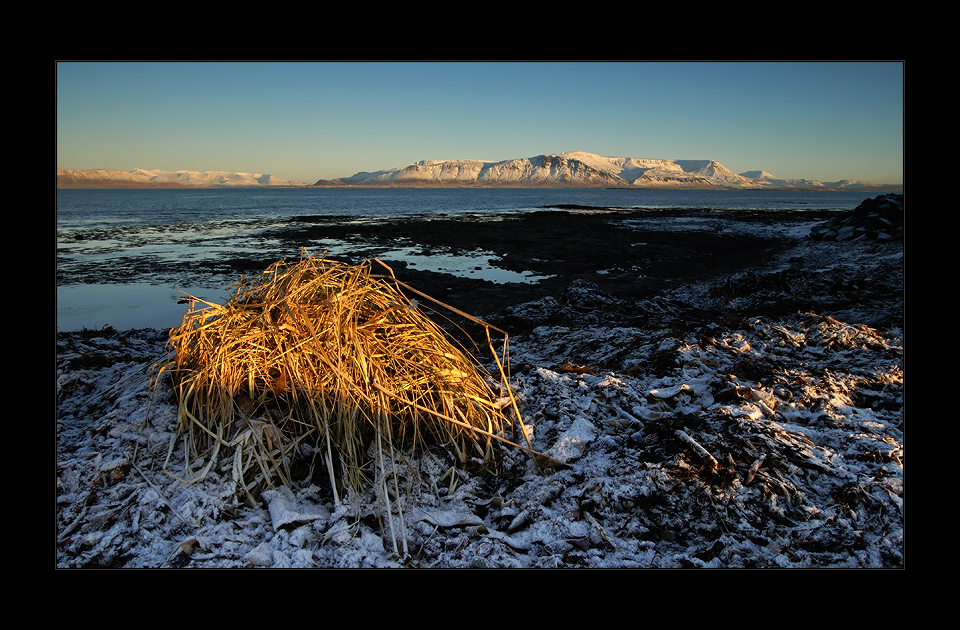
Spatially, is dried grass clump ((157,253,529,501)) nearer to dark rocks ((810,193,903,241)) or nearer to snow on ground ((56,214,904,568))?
snow on ground ((56,214,904,568))

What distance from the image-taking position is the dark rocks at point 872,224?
37.6 feet

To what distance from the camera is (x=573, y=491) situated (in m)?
2.07

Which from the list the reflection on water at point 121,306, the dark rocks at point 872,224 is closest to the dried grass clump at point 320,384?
the reflection on water at point 121,306

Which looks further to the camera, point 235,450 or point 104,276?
point 104,276

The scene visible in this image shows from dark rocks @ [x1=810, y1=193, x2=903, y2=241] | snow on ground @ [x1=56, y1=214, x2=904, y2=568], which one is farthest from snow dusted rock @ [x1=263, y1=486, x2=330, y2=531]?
dark rocks @ [x1=810, y1=193, x2=903, y2=241]

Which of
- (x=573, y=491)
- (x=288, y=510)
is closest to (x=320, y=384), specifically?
(x=288, y=510)

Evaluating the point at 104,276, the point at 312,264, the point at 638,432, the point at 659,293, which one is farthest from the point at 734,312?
the point at 104,276

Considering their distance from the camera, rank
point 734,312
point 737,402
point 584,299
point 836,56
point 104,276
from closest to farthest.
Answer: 1. point 836,56
2. point 737,402
3. point 734,312
4. point 584,299
5. point 104,276

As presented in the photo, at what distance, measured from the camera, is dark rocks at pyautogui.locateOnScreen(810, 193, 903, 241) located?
37.6 ft

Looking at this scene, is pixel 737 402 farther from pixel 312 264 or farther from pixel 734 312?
pixel 734 312

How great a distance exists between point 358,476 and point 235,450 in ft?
1.79

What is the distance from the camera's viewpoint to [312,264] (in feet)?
8.37

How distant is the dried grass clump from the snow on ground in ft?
0.38

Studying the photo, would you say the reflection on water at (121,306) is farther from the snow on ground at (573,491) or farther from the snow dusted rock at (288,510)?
the snow dusted rock at (288,510)
